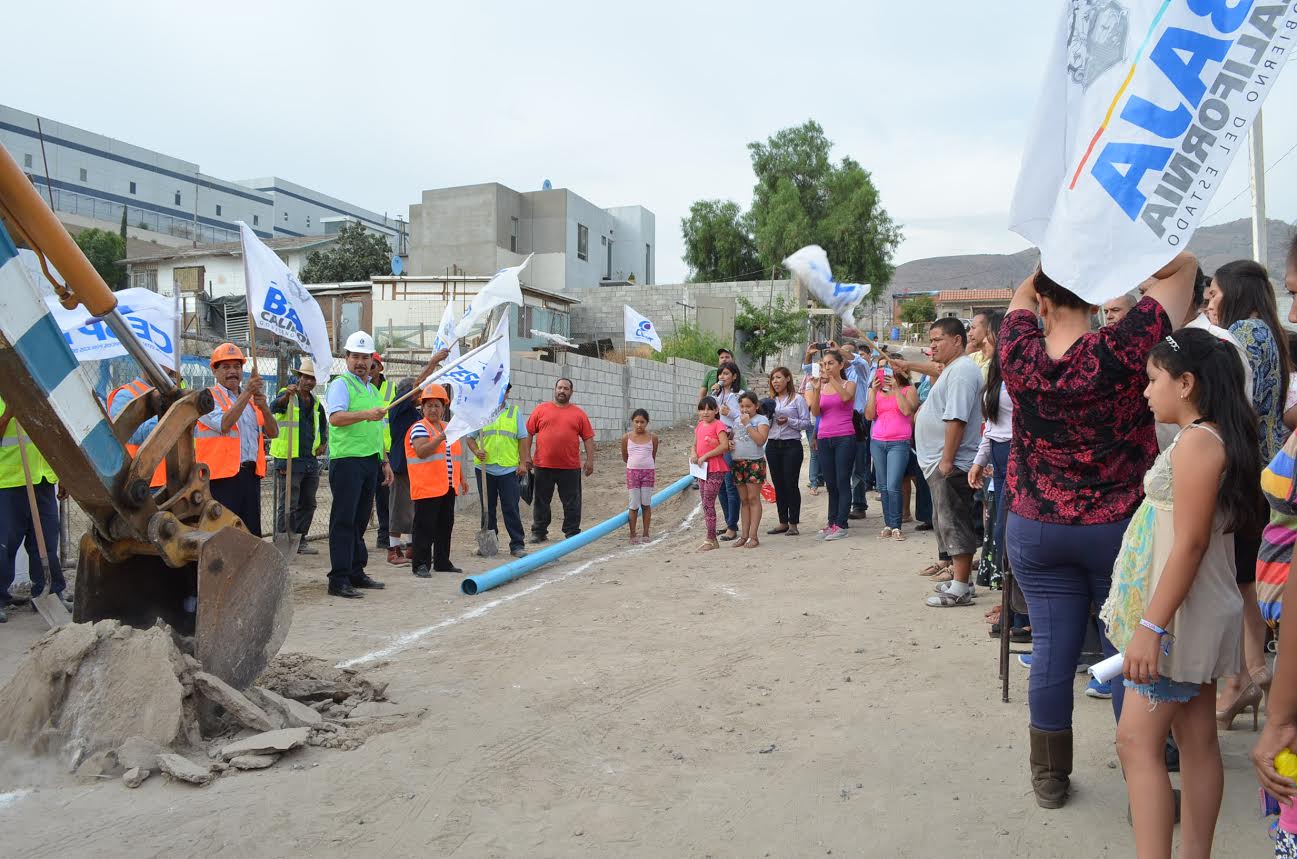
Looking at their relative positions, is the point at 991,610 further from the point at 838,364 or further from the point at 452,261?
the point at 452,261

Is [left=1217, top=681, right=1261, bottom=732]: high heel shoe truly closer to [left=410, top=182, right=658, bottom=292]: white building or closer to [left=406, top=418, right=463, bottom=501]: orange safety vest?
[left=406, top=418, right=463, bottom=501]: orange safety vest

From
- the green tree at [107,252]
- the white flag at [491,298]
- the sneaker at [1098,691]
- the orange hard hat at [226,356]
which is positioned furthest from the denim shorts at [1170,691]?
the green tree at [107,252]

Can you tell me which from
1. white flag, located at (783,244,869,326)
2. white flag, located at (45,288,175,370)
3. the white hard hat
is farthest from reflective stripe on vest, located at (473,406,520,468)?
white flag, located at (783,244,869,326)

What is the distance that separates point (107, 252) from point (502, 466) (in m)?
36.2

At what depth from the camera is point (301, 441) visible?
32.2ft

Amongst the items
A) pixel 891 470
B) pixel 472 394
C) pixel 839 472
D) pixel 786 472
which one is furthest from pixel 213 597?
pixel 786 472

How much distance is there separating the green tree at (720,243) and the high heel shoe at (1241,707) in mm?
42885

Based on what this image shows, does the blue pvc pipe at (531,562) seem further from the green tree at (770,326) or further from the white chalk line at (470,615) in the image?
the green tree at (770,326)

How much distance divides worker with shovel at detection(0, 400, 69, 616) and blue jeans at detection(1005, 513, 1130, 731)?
21.1ft

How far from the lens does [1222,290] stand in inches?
157

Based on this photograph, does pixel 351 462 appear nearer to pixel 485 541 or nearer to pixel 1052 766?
pixel 485 541

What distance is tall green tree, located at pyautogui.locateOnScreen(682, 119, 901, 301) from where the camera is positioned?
140 ft

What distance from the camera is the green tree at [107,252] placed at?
37.9 metres

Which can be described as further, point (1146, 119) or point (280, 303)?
point (280, 303)
